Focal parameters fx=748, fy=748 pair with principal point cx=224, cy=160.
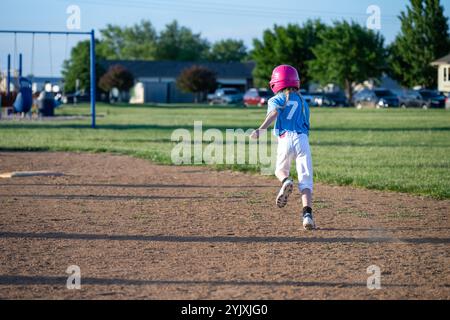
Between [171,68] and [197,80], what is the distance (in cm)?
2135

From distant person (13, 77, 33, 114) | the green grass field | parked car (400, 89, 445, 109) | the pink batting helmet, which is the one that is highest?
parked car (400, 89, 445, 109)

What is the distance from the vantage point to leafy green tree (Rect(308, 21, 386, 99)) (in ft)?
246

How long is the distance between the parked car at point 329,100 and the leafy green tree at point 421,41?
9074 millimetres

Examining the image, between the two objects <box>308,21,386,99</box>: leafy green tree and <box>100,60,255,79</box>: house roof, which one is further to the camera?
<box>100,60,255,79</box>: house roof

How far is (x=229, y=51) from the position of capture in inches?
6501

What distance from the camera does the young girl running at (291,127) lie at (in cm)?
863

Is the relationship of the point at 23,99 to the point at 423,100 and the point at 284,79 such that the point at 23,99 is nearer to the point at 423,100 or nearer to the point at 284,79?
the point at 284,79

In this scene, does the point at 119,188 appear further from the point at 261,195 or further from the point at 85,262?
the point at 85,262

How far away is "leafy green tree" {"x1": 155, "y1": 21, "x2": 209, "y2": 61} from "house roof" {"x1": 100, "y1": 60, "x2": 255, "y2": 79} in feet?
138

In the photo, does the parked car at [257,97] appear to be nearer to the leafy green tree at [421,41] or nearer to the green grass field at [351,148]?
the leafy green tree at [421,41]

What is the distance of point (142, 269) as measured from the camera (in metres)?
6.51

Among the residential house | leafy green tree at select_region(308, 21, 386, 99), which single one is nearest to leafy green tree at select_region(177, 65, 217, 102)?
the residential house

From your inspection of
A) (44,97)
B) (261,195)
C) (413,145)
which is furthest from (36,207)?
(44,97)

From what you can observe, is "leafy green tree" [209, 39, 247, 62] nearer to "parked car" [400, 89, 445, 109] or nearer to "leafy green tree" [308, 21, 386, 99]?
"leafy green tree" [308, 21, 386, 99]
